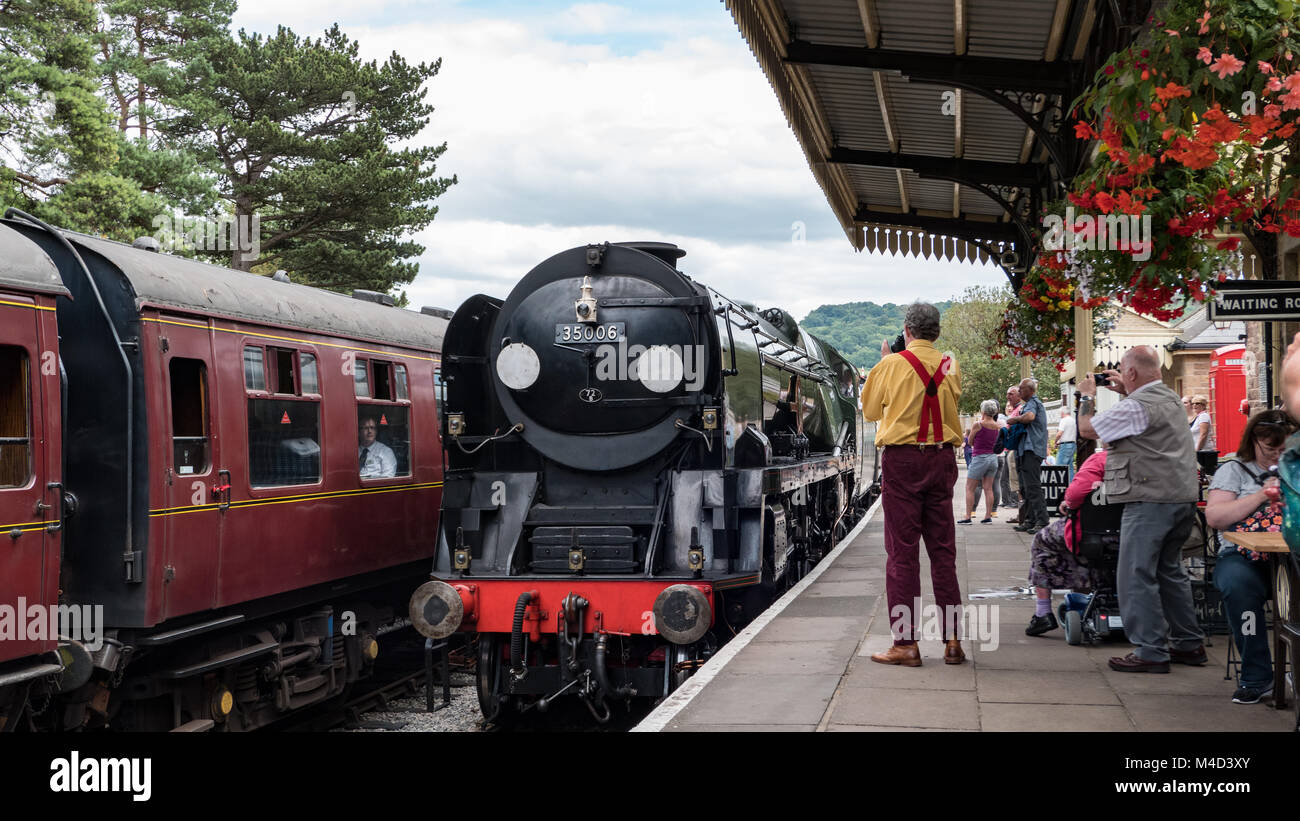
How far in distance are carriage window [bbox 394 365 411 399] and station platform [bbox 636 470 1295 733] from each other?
4.11 metres

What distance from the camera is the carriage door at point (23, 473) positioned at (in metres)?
5.83

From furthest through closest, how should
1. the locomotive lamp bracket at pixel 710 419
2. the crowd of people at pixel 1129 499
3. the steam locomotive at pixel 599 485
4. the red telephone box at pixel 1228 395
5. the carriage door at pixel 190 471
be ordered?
the red telephone box at pixel 1228 395
the locomotive lamp bracket at pixel 710 419
the steam locomotive at pixel 599 485
the carriage door at pixel 190 471
the crowd of people at pixel 1129 499

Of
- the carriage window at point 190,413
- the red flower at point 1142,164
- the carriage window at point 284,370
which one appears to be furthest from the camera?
Answer: the carriage window at point 284,370

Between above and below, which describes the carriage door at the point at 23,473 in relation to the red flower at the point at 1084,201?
below

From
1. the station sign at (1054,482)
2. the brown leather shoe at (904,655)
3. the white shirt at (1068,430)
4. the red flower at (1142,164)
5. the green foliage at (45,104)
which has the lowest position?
the brown leather shoe at (904,655)

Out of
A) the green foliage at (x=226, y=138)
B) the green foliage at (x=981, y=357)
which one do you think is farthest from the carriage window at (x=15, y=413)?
the green foliage at (x=981, y=357)

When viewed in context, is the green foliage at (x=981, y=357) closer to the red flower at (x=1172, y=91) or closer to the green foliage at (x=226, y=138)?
the green foliage at (x=226, y=138)

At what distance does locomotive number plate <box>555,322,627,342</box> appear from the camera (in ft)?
26.7

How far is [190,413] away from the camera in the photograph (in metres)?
7.29

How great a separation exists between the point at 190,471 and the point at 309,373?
5.73 ft

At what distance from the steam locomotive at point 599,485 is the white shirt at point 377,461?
1.39 m

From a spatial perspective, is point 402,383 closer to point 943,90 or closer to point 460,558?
point 460,558

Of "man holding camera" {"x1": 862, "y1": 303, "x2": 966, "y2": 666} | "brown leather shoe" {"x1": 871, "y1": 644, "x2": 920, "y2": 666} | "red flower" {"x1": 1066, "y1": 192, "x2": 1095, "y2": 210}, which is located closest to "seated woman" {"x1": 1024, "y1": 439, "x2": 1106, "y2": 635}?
"man holding camera" {"x1": 862, "y1": 303, "x2": 966, "y2": 666}
